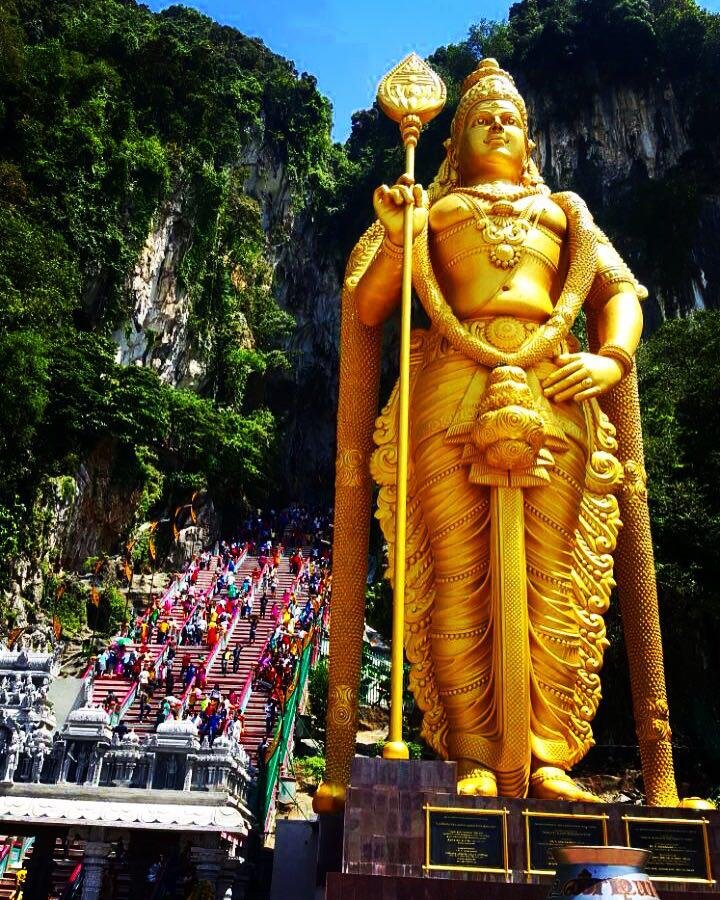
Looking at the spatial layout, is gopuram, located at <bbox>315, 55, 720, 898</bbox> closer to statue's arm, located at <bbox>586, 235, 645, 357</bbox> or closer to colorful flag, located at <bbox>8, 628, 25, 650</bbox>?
statue's arm, located at <bbox>586, 235, 645, 357</bbox>

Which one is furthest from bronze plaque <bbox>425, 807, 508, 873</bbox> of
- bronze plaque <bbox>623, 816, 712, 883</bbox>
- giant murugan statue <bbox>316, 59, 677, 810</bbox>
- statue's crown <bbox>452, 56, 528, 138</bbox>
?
statue's crown <bbox>452, 56, 528, 138</bbox>

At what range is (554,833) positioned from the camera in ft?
12.5

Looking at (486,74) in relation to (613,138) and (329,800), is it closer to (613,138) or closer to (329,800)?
(329,800)

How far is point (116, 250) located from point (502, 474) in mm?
18725

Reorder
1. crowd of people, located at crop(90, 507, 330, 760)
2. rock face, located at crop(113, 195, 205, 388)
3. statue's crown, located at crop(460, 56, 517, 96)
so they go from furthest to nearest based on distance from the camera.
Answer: rock face, located at crop(113, 195, 205, 388)
crowd of people, located at crop(90, 507, 330, 760)
statue's crown, located at crop(460, 56, 517, 96)

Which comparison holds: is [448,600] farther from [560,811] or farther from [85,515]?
[85,515]

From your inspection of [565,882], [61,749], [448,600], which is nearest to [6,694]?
[61,749]

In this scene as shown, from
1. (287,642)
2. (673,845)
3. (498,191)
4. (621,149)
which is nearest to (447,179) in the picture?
(498,191)

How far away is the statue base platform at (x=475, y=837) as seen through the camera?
360 cm

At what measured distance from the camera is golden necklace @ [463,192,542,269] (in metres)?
5.32

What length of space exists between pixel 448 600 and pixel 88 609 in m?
14.7

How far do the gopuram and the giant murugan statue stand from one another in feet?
0.04

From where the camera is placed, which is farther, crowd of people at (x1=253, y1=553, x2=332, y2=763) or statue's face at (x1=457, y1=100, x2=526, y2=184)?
crowd of people at (x1=253, y1=553, x2=332, y2=763)

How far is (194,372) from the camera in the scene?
25.8 meters
